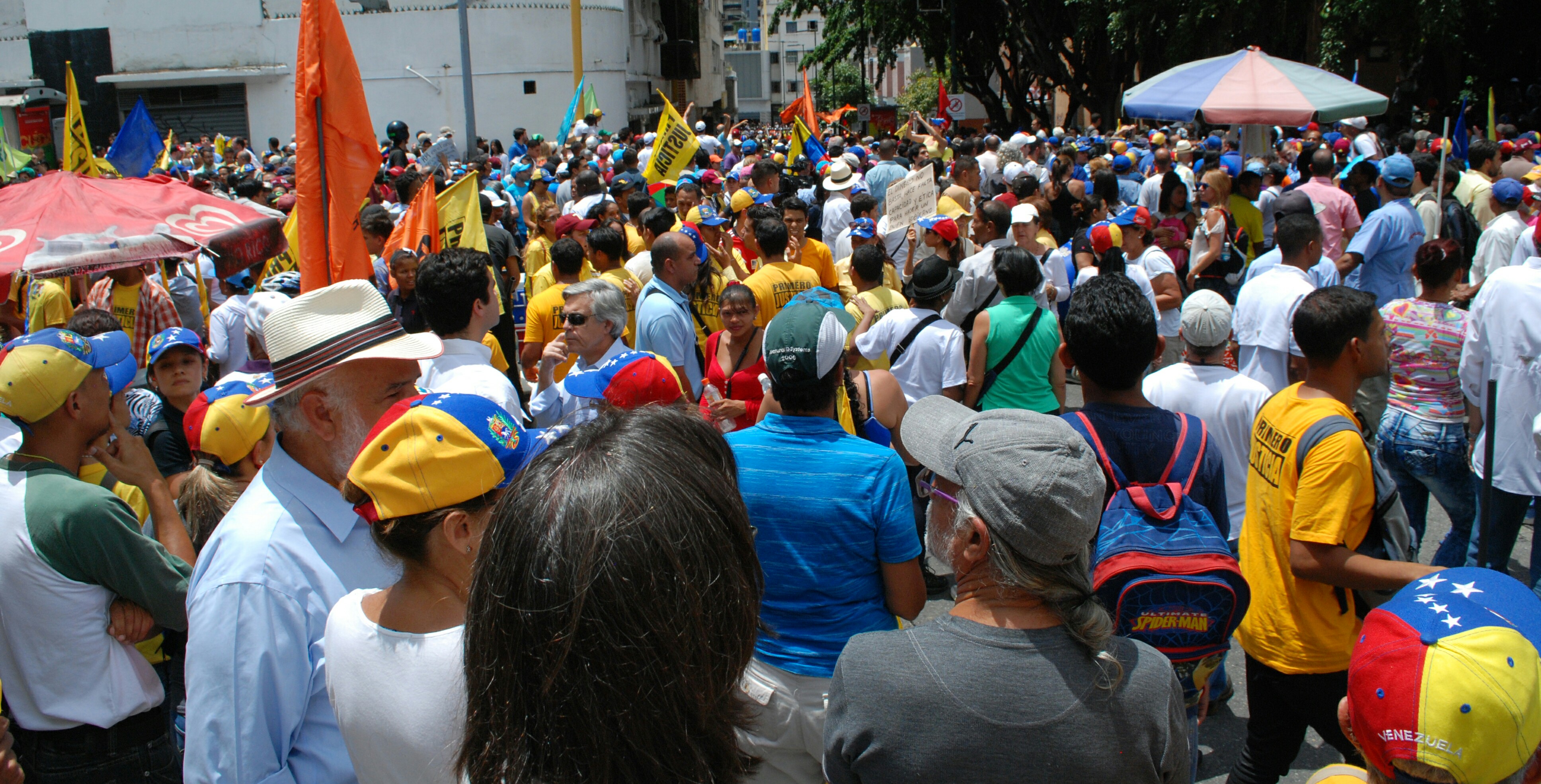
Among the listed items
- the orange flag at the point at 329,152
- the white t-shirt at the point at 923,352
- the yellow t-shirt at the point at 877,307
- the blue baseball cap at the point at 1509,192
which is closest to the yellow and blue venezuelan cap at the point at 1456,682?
the white t-shirt at the point at 923,352

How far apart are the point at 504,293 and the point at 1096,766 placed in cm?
689

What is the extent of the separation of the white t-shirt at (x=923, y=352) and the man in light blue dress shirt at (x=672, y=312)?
1.06 m

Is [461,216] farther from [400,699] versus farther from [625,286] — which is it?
[400,699]

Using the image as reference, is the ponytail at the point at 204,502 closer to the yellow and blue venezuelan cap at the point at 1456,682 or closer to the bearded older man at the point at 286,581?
the bearded older man at the point at 286,581

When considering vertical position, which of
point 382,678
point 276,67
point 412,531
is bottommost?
point 382,678

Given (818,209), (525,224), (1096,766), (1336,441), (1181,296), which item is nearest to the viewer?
(1096,766)

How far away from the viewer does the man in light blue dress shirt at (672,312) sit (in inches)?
222

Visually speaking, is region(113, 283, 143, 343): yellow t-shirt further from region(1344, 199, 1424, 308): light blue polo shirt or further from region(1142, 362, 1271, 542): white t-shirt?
region(1344, 199, 1424, 308): light blue polo shirt

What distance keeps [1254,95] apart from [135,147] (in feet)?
40.5

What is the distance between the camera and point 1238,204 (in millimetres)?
8844

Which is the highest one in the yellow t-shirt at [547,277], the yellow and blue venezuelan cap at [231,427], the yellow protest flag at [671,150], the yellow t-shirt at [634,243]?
the yellow protest flag at [671,150]

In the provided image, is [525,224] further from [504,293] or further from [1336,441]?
[1336,441]

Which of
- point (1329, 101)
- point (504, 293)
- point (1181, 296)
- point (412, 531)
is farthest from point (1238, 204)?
point (412, 531)

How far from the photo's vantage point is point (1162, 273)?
22.9 feet
